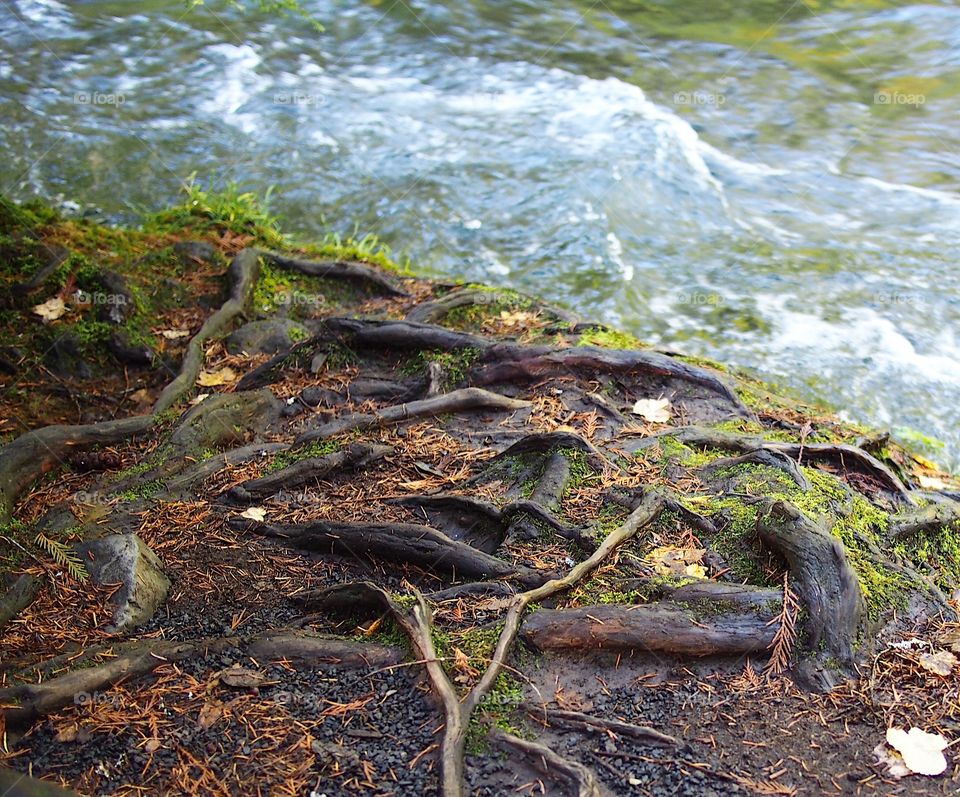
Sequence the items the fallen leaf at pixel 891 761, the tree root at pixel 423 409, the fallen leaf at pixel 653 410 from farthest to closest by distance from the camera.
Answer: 1. the fallen leaf at pixel 653 410
2. the tree root at pixel 423 409
3. the fallen leaf at pixel 891 761

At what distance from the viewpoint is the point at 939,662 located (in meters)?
3.79

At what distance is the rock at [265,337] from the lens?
21.9 ft

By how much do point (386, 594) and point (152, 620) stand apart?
1106 millimetres

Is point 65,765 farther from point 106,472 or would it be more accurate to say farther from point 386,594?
point 106,472

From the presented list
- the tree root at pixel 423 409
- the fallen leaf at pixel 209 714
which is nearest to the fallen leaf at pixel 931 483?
the tree root at pixel 423 409

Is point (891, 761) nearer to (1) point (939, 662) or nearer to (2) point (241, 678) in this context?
(1) point (939, 662)

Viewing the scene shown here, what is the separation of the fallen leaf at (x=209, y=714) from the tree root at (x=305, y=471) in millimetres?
1518

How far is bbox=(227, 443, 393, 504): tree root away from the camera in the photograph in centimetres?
493

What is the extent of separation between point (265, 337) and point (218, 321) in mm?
387

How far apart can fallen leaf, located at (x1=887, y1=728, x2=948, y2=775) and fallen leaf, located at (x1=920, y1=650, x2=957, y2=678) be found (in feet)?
1.20

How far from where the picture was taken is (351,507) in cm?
482

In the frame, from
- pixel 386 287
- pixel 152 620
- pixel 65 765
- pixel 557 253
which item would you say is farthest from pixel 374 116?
pixel 65 765

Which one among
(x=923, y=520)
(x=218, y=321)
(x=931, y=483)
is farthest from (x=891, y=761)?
(x=218, y=321)

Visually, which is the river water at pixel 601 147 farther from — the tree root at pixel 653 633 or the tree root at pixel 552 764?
the tree root at pixel 552 764
